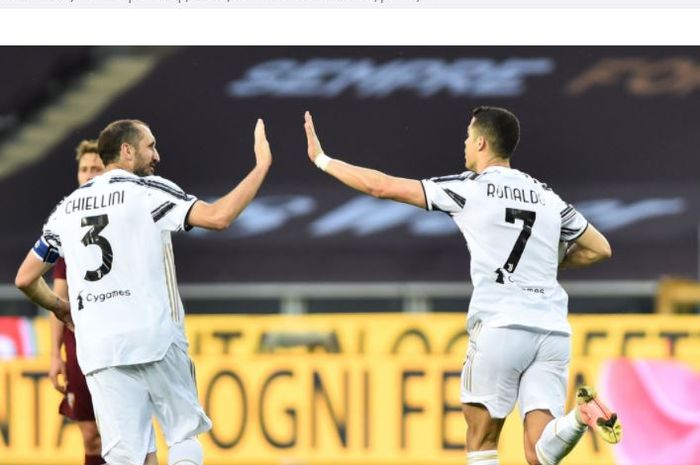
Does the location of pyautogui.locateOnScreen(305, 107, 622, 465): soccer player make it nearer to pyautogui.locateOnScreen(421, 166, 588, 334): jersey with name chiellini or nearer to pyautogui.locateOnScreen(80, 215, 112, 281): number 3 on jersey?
pyautogui.locateOnScreen(421, 166, 588, 334): jersey with name chiellini

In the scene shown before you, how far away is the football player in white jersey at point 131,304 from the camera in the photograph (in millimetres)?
6023

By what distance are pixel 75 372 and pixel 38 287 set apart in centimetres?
95

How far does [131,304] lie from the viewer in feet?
19.9

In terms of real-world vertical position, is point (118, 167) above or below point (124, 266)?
above

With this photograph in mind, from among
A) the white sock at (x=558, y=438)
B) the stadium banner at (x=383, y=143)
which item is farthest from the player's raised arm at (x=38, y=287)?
the stadium banner at (x=383, y=143)

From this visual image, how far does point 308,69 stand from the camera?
53.7 feet

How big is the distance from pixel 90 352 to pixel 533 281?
179 cm

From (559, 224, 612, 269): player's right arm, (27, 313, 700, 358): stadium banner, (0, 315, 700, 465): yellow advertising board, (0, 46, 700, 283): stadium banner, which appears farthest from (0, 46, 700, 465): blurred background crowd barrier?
(559, 224, 612, 269): player's right arm

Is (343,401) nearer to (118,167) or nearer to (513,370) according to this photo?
(513,370)

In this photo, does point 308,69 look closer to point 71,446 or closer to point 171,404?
point 71,446

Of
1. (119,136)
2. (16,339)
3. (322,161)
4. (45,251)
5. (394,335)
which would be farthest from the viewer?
(16,339)

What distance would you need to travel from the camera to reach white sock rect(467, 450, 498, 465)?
20.4 feet

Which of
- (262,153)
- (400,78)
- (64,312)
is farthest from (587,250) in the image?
(400,78)

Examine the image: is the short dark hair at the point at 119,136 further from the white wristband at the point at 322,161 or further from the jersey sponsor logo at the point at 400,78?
the jersey sponsor logo at the point at 400,78
